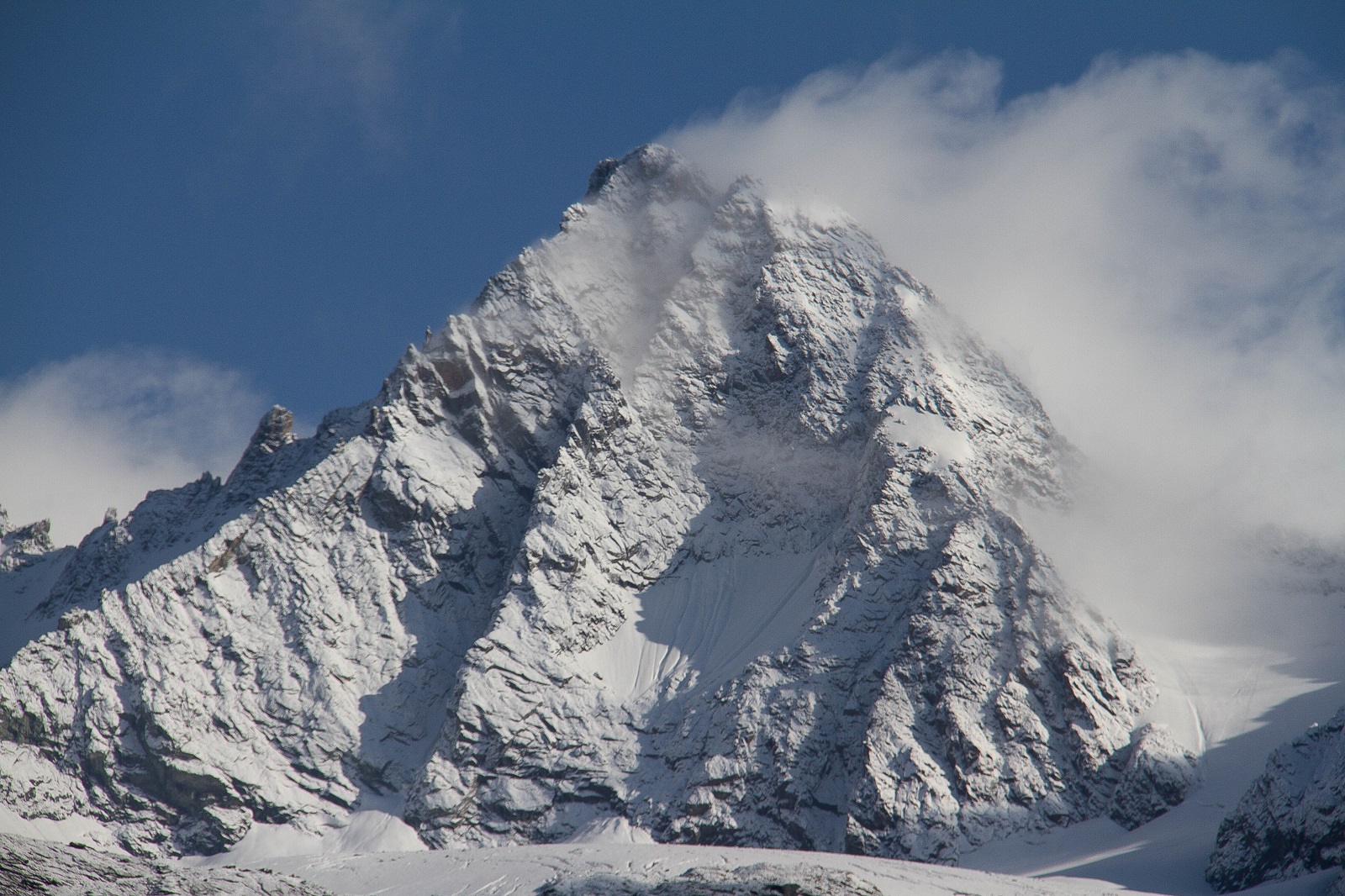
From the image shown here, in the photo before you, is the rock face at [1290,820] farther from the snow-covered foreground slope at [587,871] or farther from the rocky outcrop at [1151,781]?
the rocky outcrop at [1151,781]

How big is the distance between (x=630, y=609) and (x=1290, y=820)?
3081 inches

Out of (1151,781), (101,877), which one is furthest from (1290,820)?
(101,877)

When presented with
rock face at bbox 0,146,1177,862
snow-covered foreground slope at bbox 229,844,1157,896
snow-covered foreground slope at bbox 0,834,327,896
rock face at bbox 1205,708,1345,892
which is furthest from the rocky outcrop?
snow-covered foreground slope at bbox 0,834,327,896

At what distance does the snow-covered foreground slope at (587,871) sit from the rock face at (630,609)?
2191 centimetres

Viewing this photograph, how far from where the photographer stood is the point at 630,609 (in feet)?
496

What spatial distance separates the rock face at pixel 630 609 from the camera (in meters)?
124

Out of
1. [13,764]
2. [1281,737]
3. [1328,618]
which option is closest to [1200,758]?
[1281,737]

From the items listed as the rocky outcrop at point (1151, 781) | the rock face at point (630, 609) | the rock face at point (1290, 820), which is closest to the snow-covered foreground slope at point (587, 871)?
the rock face at point (1290, 820)

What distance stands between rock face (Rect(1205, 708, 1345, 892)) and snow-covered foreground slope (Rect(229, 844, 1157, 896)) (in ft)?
37.1

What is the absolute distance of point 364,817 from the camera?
427 ft

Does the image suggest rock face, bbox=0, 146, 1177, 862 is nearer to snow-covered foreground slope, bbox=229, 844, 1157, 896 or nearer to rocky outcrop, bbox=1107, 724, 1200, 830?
rocky outcrop, bbox=1107, 724, 1200, 830

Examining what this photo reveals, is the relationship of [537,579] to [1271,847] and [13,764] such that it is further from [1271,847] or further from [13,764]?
[1271,847]

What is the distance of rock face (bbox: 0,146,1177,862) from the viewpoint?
124 meters

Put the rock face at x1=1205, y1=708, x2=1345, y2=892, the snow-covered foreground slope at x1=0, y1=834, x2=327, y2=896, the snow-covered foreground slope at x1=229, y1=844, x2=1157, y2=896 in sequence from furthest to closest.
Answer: the rock face at x1=1205, y1=708, x2=1345, y2=892 < the snow-covered foreground slope at x1=229, y1=844, x2=1157, y2=896 < the snow-covered foreground slope at x1=0, y1=834, x2=327, y2=896
